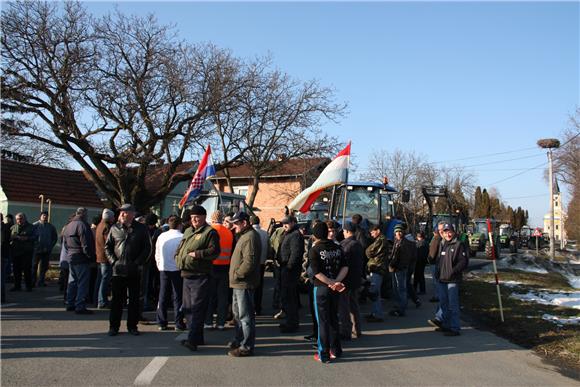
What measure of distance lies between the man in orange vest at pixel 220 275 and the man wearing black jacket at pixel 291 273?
1.01m

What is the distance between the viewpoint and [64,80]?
16.5 m

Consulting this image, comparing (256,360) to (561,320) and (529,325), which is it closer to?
(529,325)

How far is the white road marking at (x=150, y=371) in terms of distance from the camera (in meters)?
5.49

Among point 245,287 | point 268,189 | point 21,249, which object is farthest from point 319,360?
point 268,189

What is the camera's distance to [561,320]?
10.0 m

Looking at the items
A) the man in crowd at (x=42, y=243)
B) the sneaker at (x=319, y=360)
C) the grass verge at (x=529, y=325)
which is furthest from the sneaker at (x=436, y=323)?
the man in crowd at (x=42, y=243)

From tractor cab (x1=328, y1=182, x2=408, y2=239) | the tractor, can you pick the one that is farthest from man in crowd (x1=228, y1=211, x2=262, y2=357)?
the tractor

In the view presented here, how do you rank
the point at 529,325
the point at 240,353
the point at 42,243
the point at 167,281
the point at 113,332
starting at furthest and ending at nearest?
1. the point at 42,243
2. the point at 529,325
3. the point at 167,281
4. the point at 113,332
5. the point at 240,353

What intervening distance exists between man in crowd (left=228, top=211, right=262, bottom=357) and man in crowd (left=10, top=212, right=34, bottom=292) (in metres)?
7.62

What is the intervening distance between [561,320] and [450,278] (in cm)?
321

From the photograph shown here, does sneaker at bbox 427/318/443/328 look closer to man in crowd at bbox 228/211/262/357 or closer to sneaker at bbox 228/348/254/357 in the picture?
man in crowd at bbox 228/211/262/357

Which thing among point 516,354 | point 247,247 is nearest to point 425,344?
point 516,354

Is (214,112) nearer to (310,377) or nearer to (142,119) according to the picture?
(142,119)

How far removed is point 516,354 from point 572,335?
5.89ft
